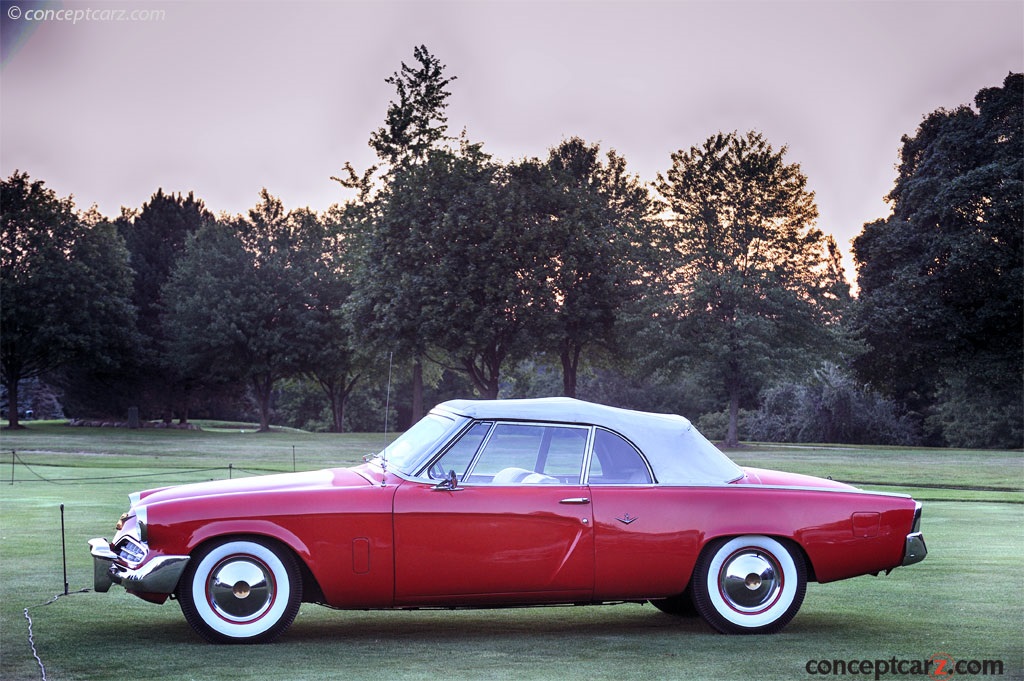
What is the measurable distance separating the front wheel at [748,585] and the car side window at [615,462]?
0.69 metres

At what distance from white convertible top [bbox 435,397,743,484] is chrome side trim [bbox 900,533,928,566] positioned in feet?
4.09

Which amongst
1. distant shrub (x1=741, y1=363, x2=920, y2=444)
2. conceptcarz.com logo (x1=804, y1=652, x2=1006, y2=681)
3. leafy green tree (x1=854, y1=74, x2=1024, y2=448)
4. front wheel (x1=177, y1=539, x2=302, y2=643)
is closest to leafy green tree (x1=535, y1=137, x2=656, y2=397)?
leafy green tree (x1=854, y1=74, x2=1024, y2=448)

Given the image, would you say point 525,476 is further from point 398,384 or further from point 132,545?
point 398,384

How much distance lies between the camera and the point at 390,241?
53.6m

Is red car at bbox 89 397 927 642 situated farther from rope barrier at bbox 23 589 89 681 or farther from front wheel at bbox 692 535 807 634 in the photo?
rope barrier at bbox 23 589 89 681

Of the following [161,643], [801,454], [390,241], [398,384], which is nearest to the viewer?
[161,643]

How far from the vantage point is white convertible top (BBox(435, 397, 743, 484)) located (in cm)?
849

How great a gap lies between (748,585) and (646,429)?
1.26m

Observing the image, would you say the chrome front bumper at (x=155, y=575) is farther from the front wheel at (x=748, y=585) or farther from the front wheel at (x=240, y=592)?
the front wheel at (x=748, y=585)

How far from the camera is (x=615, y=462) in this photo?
8492 millimetres

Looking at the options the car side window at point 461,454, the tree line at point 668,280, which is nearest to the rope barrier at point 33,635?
the car side window at point 461,454

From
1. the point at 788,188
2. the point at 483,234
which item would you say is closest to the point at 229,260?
the point at 483,234

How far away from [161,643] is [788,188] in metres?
51.0

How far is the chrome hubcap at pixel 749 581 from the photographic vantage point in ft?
27.2
